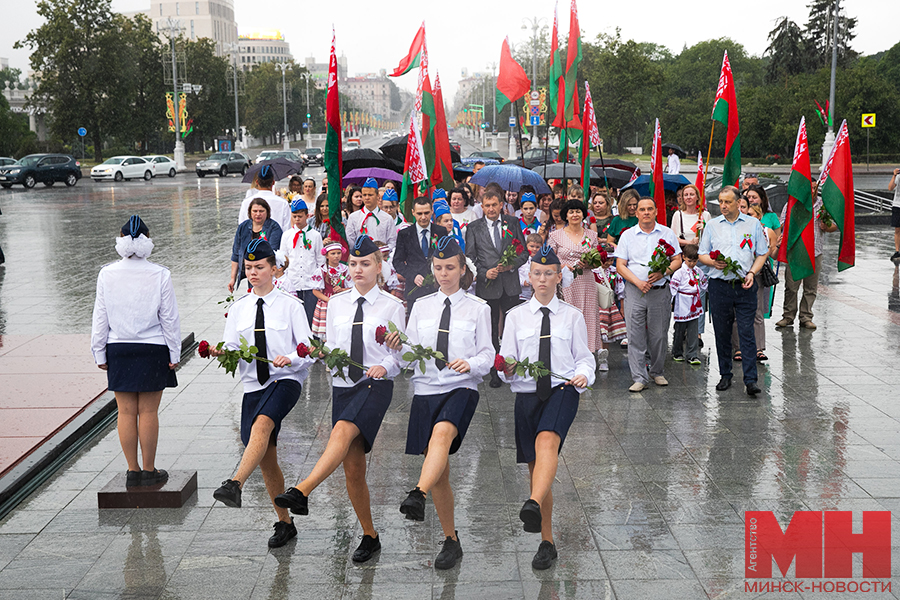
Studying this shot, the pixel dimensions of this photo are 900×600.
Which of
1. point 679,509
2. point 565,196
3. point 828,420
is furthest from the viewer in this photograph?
point 565,196

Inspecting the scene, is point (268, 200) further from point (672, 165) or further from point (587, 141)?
point (672, 165)

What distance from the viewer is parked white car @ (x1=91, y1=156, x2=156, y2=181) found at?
4666cm

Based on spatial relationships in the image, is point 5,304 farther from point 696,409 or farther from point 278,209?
point 696,409

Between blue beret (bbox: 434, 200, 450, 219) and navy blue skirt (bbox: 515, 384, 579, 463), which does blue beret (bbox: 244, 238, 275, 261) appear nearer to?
navy blue skirt (bbox: 515, 384, 579, 463)

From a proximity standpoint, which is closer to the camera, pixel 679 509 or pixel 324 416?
pixel 679 509

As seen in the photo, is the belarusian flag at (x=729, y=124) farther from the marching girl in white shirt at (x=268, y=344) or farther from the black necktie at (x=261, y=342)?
the black necktie at (x=261, y=342)

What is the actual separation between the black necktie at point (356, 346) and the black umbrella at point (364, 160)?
11.3 m

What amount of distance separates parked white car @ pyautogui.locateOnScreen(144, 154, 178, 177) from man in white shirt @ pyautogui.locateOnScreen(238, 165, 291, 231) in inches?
1719

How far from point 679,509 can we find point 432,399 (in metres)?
1.88

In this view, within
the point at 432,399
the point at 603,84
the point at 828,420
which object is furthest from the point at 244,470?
the point at 603,84

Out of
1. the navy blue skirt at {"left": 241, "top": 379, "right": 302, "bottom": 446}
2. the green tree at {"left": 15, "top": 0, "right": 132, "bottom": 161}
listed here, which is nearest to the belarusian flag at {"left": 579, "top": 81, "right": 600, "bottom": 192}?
the navy blue skirt at {"left": 241, "top": 379, "right": 302, "bottom": 446}

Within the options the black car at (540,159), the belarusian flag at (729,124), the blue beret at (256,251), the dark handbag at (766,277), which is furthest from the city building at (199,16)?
the blue beret at (256,251)

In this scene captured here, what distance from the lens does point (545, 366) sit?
4793mm

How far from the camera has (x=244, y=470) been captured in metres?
4.60
